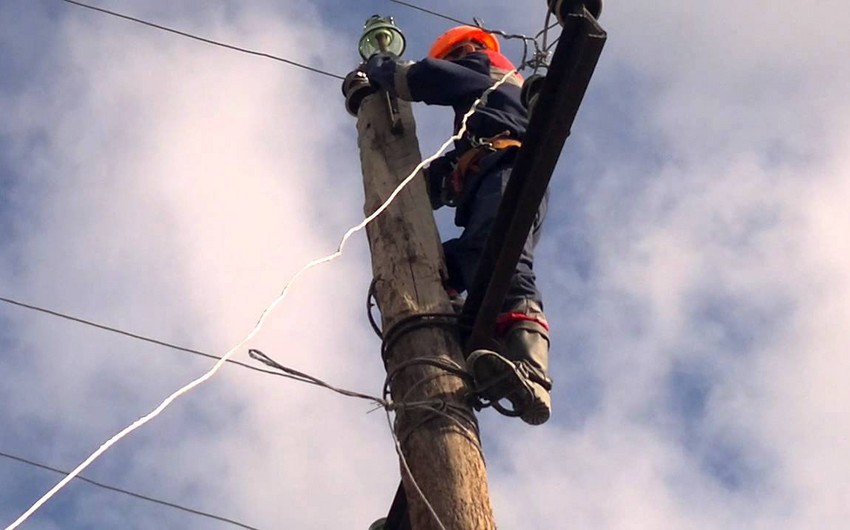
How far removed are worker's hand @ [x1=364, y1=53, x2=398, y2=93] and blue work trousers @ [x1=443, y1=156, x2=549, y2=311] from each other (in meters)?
0.58

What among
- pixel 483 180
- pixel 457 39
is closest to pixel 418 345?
pixel 483 180

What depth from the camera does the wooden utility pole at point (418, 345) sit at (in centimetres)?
347

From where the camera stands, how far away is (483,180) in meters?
4.61

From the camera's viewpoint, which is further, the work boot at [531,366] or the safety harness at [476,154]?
the safety harness at [476,154]

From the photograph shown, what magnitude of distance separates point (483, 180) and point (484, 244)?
394 millimetres

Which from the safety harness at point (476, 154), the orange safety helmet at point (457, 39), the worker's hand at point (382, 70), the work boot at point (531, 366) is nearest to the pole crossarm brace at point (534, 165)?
the work boot at point (531, 366)

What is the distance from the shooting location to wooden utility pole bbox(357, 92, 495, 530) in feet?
11.4

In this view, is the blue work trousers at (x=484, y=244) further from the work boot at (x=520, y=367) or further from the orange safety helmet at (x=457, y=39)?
the orange safety helmet at (x=457, y=39)

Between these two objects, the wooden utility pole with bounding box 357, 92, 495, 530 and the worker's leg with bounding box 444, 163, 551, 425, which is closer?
the wooden utility pole with bounding box 357, 92, 495, 530

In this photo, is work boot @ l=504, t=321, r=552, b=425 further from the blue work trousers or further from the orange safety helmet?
the orange safety helmet

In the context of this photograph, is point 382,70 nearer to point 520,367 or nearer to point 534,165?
point 534,165

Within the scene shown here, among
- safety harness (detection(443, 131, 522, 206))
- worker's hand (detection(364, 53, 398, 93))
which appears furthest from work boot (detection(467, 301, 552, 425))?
worker's hand (detection(364, 53, 398, 93))

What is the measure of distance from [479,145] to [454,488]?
1.65 metres

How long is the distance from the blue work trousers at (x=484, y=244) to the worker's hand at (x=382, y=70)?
1.90 ft
